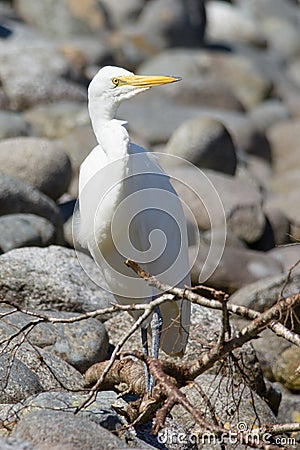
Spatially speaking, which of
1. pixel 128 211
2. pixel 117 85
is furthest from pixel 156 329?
pixel 117 85

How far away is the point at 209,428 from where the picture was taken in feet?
11.9

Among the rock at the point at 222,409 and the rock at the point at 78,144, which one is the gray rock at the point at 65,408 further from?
the rock at the point at 78,144

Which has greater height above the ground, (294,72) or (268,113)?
(268,113)

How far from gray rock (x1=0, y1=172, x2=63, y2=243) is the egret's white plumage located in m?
3.00

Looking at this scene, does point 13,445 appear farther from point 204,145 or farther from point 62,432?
point 204,145

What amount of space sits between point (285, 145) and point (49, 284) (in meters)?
10.3

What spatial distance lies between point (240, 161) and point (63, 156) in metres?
4.95

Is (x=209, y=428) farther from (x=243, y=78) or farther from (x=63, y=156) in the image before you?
(x=243, y=78)

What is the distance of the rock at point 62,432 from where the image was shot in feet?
12.4

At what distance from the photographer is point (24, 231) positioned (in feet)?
27.3

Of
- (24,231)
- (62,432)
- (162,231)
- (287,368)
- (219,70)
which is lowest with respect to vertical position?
(219,70)

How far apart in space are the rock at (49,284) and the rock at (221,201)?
11.9 feet

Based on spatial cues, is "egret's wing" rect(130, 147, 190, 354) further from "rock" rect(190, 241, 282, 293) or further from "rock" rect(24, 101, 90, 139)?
"rock" rect(24, 101, 90, 139)

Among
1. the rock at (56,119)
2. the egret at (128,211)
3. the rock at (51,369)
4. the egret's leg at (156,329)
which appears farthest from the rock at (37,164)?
the rock at (51,369)
